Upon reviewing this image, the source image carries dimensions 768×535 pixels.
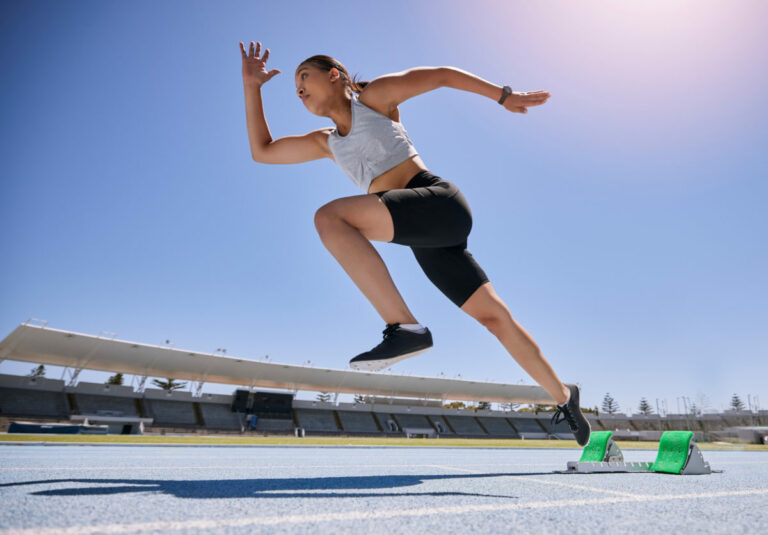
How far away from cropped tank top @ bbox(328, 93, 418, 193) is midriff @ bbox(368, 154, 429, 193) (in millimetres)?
20

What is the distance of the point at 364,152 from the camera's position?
223 centimetres

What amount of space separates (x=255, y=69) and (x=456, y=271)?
1602 mm

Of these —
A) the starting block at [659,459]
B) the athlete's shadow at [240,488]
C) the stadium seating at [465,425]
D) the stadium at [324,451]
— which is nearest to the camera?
the stadium at [324,451]

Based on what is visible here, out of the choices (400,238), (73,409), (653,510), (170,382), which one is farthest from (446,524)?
(170,382)

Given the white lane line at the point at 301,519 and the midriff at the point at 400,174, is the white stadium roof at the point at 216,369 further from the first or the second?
the white lane line at the point at 301,519

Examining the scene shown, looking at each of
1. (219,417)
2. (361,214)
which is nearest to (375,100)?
(361,214)

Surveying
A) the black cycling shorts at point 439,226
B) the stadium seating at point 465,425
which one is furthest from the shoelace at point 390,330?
the stadium seating at point 465,425

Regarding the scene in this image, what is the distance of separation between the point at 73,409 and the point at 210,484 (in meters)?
38.5

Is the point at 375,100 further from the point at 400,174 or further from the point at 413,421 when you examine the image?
the point at 413,421

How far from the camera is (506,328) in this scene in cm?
241

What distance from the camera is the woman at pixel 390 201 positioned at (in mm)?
1881

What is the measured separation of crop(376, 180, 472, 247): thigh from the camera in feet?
6.16

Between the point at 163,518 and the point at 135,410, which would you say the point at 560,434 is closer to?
the point at 135,410

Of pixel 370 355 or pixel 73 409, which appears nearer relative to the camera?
pixel 370 355
